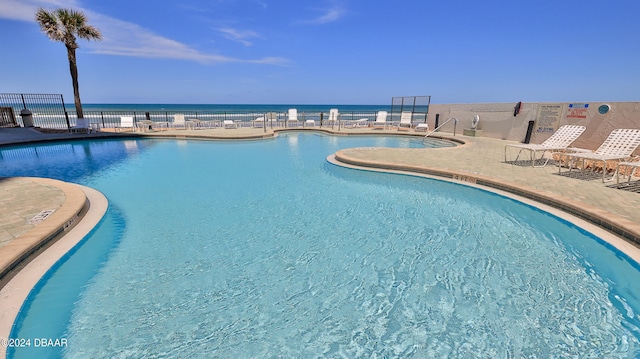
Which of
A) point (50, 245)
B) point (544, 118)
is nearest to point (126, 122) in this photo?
point (50, 245)

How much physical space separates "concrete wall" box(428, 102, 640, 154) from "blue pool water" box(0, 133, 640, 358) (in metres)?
6.21

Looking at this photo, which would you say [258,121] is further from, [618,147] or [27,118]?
[618,147]

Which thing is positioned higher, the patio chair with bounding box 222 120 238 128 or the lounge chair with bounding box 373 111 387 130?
→ the lounge chair with bounding box 373 111 387 130

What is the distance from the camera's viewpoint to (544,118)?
34.4 ft

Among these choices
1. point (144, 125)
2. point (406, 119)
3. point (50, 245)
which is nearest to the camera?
point (50, 245)

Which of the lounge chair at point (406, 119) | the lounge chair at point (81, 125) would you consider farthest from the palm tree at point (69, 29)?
the lounge chair at point (406, 119)

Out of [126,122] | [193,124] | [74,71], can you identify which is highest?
[74,71]

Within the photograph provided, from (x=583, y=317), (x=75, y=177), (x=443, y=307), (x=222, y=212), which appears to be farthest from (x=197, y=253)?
(x=75, y=177)

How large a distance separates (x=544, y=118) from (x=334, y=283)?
1137 cm

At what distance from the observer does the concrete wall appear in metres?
8.34

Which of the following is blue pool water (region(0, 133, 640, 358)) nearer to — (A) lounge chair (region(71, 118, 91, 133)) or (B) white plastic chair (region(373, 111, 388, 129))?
(A) lounge chair (region(71, 118, 91, 133))

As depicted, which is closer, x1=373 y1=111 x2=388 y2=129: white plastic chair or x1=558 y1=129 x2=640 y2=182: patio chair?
x1=558 y1=129 x2=640 y2=182: patio chair

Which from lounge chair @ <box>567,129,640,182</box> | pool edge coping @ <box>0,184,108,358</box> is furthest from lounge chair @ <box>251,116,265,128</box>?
lounge chair @ <box>567,129,640,182</box>

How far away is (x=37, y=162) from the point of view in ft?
29.3
